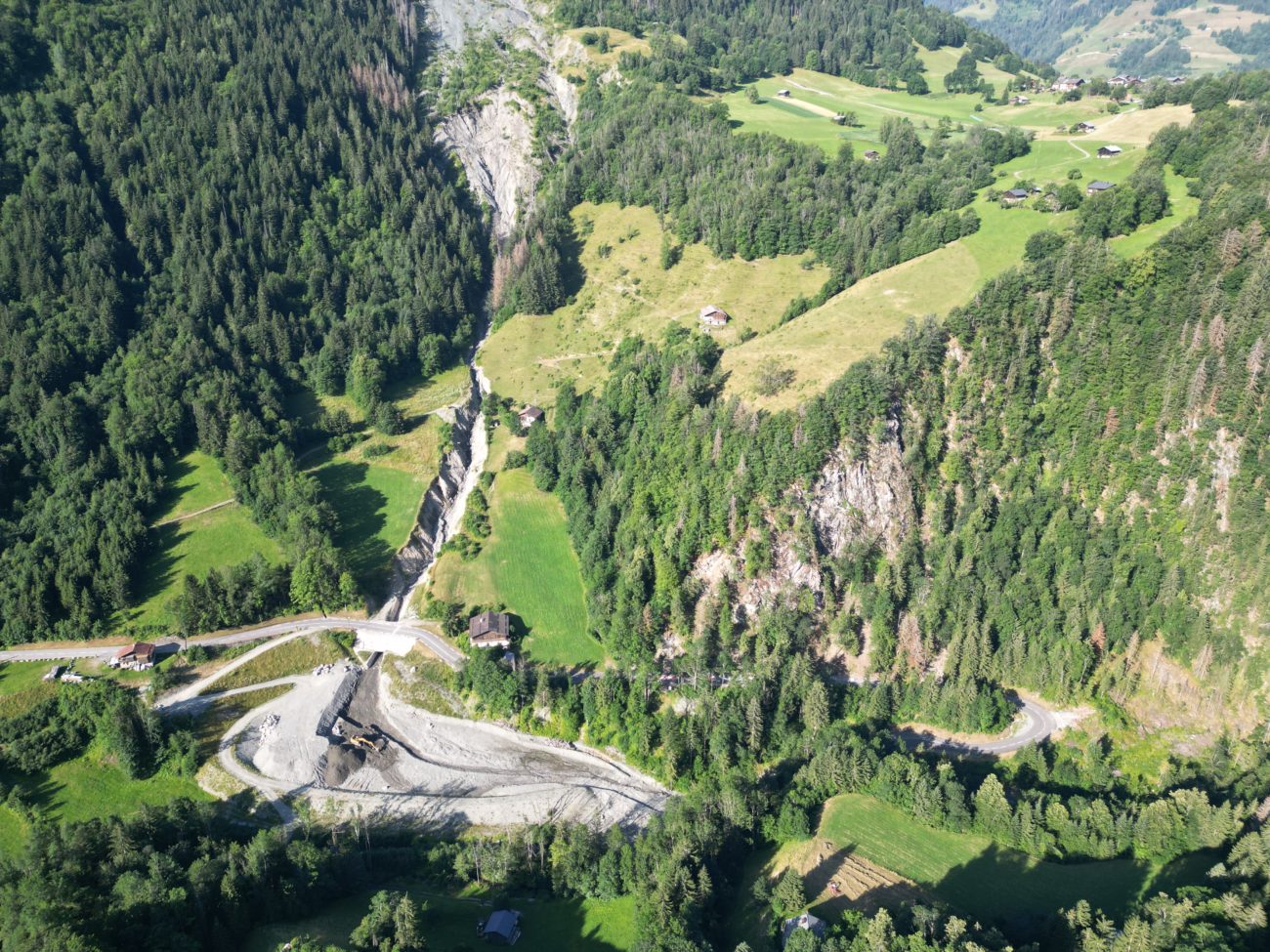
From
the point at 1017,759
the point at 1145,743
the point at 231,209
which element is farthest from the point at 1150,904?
the point at 231,209

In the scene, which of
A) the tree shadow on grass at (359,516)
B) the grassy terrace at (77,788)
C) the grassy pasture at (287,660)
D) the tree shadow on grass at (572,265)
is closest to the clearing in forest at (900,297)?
the tree shadow on grass at (572,265)

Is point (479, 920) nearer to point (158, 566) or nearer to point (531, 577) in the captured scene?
point (531, 577)

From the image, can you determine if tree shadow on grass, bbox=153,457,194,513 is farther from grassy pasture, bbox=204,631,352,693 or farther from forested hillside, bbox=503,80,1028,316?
forested hillside, bbox=503,80,1028,316

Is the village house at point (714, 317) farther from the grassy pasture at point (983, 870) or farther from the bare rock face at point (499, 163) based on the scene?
the grassy pasture at point (983, 870)

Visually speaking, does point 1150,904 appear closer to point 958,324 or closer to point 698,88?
point 958,324

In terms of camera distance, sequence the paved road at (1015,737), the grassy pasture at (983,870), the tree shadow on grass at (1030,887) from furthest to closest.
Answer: the paved road at (1015,737) < the grassy pasture at (983,870) < the tree shadow on grass at (1030,887)

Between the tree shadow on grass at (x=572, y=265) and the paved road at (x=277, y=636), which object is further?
the tree shadow on grass at (x=572, y=265)
